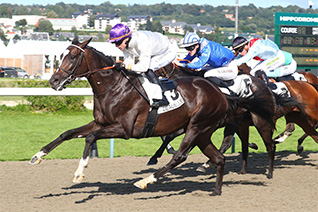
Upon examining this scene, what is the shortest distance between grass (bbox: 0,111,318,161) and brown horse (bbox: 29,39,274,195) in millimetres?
2422

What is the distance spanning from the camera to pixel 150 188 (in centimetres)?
531

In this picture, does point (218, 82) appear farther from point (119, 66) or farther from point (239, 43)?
point (119, 66)

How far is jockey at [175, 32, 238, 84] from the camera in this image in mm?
5648

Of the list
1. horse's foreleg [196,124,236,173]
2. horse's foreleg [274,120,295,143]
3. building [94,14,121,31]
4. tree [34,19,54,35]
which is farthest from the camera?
building [94,14,121,31]

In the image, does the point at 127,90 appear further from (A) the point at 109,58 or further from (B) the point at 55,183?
(B) the point at 55,183

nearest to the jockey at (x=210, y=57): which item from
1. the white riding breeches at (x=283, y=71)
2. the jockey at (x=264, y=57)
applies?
the jockey at (x=264, y=57)

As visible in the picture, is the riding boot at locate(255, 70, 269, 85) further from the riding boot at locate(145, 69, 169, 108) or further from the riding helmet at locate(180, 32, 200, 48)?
the riding boot at locate(145, 69, 169, 108)

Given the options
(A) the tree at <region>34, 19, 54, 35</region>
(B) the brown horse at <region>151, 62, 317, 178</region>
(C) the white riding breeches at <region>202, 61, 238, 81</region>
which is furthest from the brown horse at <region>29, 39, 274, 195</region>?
(A) the tree at <region>34, 19, 54, 35</region>

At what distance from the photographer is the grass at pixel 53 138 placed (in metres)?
7.92

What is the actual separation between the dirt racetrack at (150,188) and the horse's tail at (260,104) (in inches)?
30.1

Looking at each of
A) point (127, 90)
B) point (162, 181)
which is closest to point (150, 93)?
point (127, 90)

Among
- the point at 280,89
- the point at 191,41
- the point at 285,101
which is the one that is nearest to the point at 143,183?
the point at 191,41

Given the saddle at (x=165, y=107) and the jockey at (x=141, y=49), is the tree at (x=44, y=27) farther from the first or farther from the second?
the saddle at (x=165, y=107)

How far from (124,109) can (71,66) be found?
62 cm
